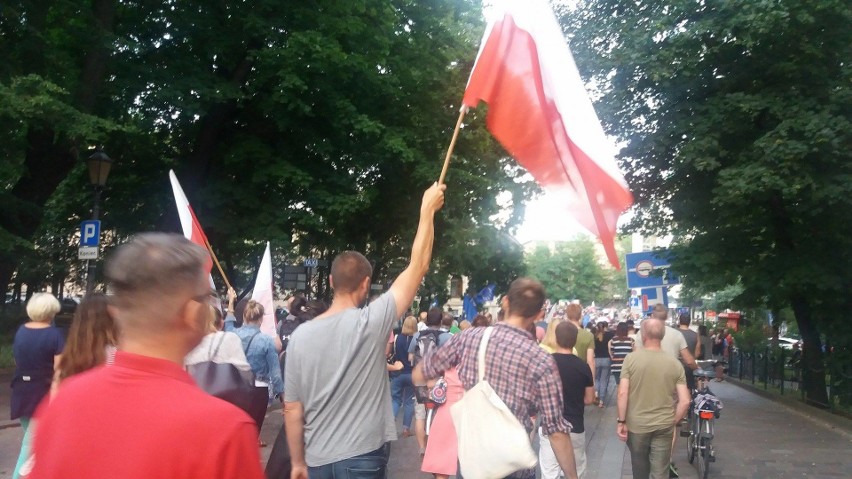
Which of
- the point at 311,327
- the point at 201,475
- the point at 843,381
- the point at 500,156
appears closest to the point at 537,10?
the point at 311,327

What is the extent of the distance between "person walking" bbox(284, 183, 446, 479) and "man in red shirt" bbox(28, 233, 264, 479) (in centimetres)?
224

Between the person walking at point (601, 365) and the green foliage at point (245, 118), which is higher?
the green foliage at point (245, 118)

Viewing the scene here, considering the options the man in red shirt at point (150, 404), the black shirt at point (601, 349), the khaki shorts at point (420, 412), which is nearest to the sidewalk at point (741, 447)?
the khaki shorts at point (420, 412)

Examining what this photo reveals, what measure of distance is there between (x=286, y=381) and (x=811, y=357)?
720 inches

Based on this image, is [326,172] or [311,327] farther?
[326,172]

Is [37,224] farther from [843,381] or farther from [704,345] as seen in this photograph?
[843,381]

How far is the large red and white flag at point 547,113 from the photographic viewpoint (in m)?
5.25

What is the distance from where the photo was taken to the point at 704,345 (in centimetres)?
1599

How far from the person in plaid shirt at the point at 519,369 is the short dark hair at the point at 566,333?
282 centimetres

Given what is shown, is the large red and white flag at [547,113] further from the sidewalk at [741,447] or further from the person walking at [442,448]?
the sidewalk at [741,447]

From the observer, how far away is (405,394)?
13.6m

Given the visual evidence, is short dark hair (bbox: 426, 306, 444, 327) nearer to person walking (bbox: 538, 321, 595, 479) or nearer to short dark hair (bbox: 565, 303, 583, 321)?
short dark hair (bbox: 565, 303, 583, 321)

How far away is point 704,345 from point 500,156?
1419 cm

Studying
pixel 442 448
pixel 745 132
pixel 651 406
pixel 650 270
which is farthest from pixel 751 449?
pixel 442 448
